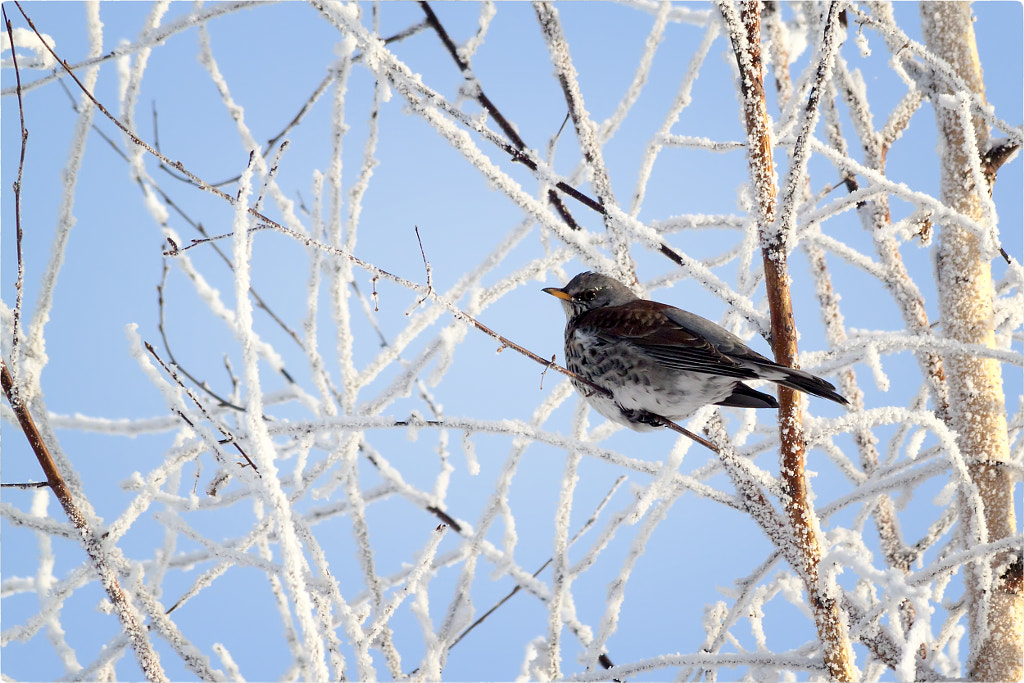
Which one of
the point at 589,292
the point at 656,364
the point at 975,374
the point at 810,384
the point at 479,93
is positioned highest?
the point at 479,93

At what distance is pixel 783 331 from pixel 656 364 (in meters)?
0.67

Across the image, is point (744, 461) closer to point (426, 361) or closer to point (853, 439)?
point (426, 361)

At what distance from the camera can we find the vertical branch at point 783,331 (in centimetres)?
222

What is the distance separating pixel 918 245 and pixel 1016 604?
52.4 inches

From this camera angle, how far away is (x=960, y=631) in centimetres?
355

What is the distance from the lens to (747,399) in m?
2.89

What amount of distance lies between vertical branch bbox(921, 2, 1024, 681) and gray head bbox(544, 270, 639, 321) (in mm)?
1270

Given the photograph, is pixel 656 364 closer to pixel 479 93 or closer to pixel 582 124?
pixel 582 124

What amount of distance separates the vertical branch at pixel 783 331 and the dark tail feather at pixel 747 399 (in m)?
0.56

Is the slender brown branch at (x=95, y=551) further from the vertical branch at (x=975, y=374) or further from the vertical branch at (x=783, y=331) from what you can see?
the vertical branch at (x=975, y=374)

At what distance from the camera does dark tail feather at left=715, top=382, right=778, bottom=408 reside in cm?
288

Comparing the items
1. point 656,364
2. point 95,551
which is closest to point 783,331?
point 656,364

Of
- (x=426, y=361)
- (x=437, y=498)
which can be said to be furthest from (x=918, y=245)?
(x=437, y=498)

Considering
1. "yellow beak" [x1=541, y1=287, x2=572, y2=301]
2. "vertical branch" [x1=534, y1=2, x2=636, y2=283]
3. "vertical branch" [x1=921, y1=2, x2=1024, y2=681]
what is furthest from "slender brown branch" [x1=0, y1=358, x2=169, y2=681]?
"vertical branch" [x1=921, y1=2, x2=1024, y2=681]
